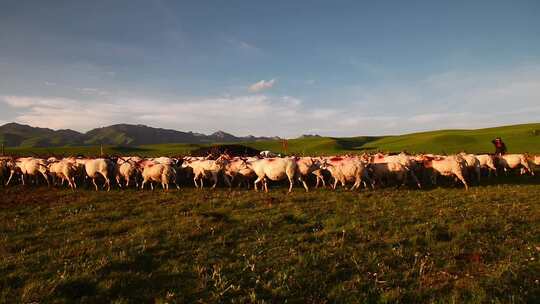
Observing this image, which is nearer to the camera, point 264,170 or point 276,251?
point 276,251

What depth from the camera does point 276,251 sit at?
9078mm

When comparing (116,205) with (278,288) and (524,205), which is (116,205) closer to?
(278,288)

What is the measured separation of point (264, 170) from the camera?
19.6m

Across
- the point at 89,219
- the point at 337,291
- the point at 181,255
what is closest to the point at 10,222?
the point at 89,219

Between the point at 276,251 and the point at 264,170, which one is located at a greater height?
the point at 264,170

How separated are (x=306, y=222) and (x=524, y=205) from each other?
8950 mm

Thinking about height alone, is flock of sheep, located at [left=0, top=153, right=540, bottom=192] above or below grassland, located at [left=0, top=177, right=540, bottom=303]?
above

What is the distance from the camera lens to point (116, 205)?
51.3 ft

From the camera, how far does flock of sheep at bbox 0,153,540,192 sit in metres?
19.4

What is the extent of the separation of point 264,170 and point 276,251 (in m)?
10.6

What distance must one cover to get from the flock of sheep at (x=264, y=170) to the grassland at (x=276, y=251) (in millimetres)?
4137

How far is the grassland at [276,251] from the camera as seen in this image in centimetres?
694

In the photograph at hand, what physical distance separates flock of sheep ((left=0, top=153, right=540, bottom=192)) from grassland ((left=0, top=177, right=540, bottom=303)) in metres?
4.14

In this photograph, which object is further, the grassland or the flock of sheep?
the flock of sheep
